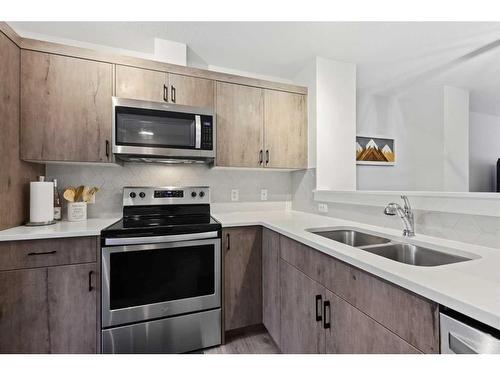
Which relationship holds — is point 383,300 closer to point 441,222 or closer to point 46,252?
point 441,222

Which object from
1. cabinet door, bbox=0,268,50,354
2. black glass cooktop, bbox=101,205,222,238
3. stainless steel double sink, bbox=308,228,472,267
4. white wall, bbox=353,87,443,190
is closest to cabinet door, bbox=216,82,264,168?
black glass cooktop, bbox=101,205,222,238

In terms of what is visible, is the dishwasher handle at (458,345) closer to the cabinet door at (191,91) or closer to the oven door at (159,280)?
the oven door at (159,280)

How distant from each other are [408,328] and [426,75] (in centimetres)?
297

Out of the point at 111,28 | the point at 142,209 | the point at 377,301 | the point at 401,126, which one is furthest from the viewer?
the point at 401,126

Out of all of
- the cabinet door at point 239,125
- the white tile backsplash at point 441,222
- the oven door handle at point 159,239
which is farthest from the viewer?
the cabinet door at point 239,125

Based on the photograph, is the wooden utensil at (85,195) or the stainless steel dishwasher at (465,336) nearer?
the stainless steel dishwasher at (465,336)

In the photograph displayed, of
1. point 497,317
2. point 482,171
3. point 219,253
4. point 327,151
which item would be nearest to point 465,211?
point 497,317

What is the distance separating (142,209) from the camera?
199cm

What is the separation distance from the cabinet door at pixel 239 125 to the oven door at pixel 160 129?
0.51ft

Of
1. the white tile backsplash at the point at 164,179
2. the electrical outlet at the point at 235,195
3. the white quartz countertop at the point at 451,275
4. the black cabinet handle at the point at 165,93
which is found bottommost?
the white quartz countertop at the point at 451,275

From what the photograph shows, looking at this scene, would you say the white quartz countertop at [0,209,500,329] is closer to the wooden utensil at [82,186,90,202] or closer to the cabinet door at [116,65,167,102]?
the wooden utensil at [82,186,90,202]

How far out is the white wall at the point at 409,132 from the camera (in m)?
3.03

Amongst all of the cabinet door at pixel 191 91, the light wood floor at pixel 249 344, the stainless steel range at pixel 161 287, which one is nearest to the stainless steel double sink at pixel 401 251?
the stainless steel range at pixel 161 287
